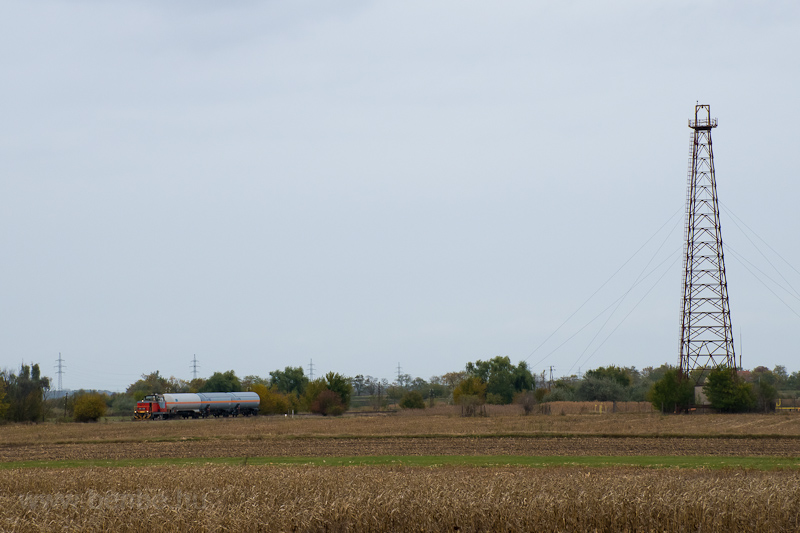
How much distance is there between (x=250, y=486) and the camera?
18406 millimetres

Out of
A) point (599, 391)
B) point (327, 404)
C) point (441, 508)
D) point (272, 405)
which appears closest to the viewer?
point (441, 508)

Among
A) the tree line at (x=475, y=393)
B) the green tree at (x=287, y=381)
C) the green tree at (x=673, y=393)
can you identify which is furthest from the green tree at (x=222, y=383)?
the green tree at (x=673, y=393)

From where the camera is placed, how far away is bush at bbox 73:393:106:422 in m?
89.7

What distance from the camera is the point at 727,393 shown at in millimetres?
81125

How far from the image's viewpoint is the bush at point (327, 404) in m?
98.5

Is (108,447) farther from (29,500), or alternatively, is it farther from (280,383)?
(280,383)

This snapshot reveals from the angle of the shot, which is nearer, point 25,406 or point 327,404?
point 25,406

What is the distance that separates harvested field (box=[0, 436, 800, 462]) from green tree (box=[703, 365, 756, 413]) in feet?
121

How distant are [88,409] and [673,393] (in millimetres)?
68792

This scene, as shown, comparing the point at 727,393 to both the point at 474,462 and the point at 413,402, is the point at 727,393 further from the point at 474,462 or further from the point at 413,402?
the point at 474,462

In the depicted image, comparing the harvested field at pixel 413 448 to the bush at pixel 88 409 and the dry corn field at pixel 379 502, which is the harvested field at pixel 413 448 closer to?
the dry corn field at pixel 379 502

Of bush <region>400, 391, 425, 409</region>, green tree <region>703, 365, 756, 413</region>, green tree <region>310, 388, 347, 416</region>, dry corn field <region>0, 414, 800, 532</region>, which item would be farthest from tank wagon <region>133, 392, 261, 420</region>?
dry corn field <region>0, 414, 800, 532</region>

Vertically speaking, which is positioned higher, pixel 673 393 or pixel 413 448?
pixel 413 448

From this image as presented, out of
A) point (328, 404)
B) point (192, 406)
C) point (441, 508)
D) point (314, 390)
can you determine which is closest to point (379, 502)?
point (441, 508)
